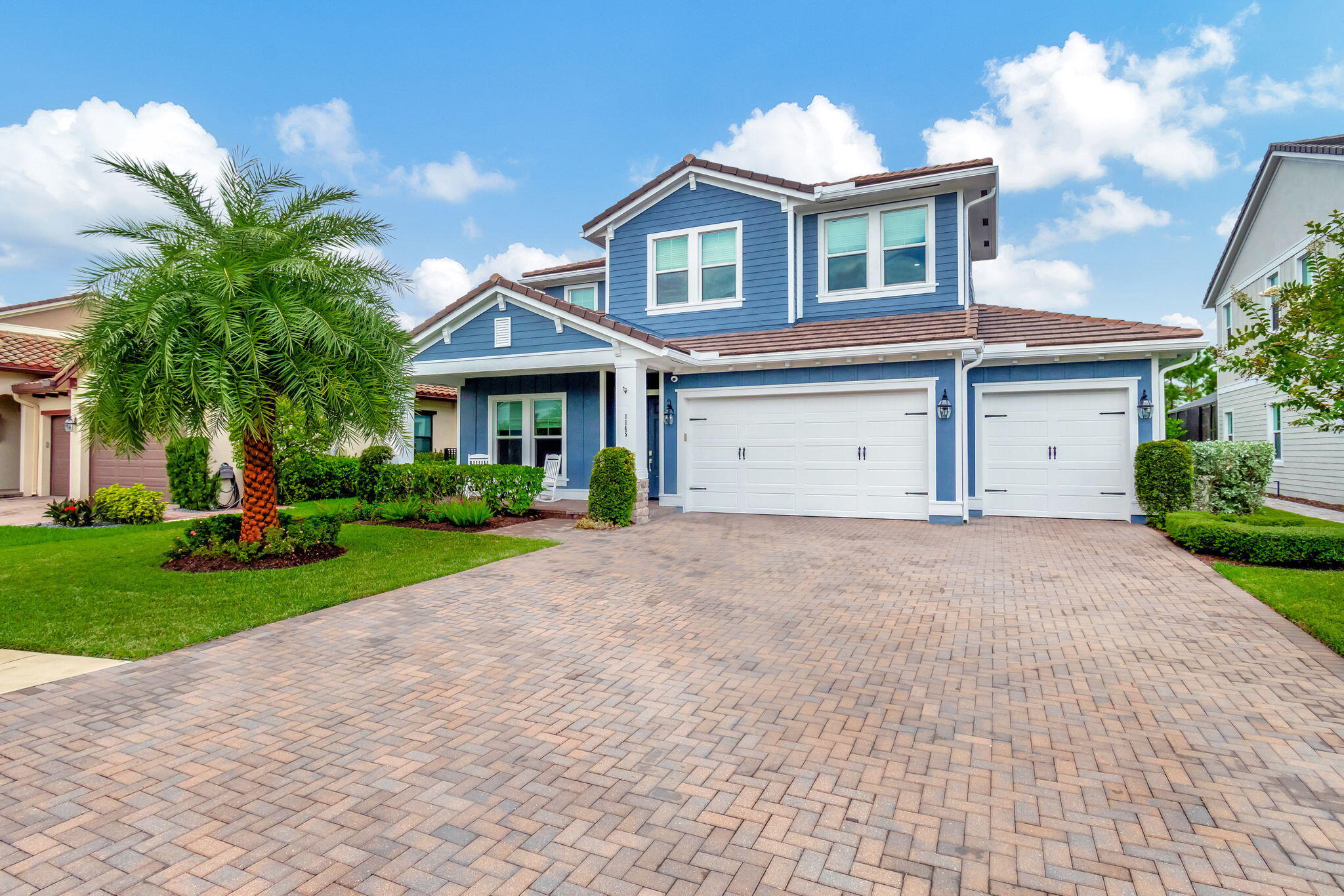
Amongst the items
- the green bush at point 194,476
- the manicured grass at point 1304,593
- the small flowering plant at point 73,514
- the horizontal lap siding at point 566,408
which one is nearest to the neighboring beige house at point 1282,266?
the manicured grass at point 1304,593

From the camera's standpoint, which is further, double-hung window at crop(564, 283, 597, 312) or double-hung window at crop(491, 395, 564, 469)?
double-hung window at crop(564, 283, 597, 312)

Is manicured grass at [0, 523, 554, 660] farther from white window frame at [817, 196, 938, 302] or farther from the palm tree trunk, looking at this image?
white window frame at [817, 196, 938, 302]

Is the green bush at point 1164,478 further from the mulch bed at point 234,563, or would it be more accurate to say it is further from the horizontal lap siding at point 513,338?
the mulch bed at point 234,563

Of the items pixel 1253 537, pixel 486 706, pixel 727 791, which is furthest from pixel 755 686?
pixel 1253 537

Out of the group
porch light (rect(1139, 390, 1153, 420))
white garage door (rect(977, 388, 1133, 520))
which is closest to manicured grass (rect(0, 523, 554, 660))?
white garage door (rect(977, 388, 1133, 520))

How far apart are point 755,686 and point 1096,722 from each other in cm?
199

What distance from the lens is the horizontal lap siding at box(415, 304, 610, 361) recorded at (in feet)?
40.1

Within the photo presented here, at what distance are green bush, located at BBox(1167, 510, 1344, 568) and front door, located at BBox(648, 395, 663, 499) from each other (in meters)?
9.26

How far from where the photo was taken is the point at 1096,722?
12.5 feet

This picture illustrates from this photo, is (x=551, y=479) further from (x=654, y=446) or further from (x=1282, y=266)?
(x=1282, y=266)

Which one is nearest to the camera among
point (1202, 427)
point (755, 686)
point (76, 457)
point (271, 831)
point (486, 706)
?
point (271, 831)

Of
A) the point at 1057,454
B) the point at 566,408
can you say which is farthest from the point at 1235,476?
the point at 566,408

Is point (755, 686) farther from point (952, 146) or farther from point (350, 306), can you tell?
point (952, 146)

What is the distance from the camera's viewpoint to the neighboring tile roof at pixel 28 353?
59.0 ft
